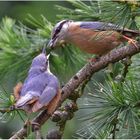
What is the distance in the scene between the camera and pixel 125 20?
6.44ft

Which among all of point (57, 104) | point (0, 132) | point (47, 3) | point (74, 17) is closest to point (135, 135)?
point (57, 104)

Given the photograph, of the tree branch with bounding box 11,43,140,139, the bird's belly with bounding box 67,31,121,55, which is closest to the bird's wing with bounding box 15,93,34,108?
the tree branch with bounding box 11,43,140,139

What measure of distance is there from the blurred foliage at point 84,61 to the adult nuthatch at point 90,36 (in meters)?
0.04

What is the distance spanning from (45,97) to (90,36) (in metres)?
0.74

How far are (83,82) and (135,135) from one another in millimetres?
278

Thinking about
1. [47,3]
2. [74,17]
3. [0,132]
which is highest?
[74,17]

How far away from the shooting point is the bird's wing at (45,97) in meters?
1.79

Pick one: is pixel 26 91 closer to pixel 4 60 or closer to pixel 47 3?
pixel 4 60

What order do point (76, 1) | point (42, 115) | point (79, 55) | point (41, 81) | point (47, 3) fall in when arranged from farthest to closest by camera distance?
point (47, 3) < point (79, 55) < point (76, 1) < point (41, 81) < point (42, 115)

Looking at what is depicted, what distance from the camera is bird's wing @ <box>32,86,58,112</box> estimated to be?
5.86 feet

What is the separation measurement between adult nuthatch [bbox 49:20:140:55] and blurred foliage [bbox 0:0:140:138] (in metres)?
0.04

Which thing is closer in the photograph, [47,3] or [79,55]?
[79,55]

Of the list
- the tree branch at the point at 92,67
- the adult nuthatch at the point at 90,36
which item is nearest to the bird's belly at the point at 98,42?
the adult nuthatch at the point at 90,36

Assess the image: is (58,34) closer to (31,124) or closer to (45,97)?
(45,97)
